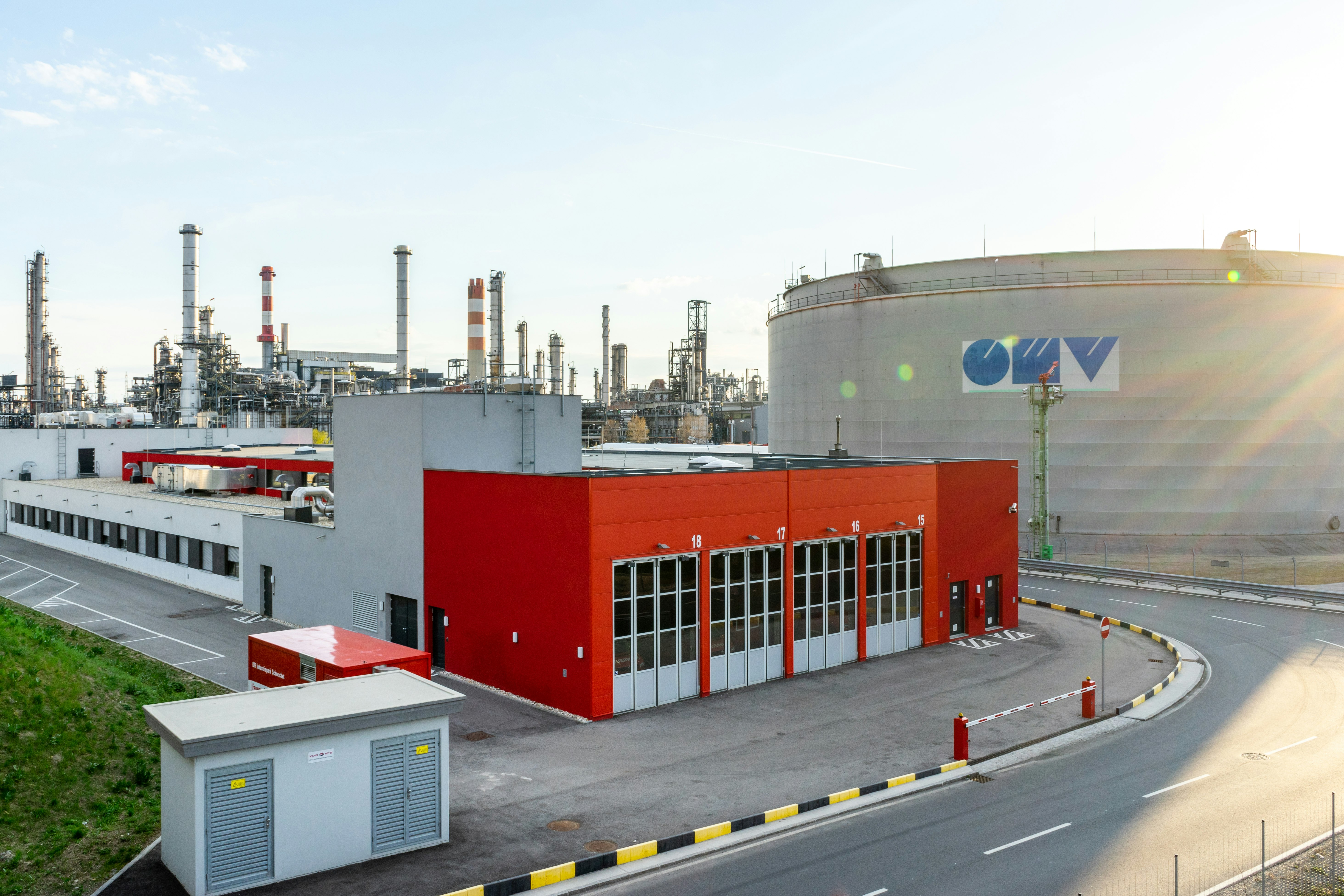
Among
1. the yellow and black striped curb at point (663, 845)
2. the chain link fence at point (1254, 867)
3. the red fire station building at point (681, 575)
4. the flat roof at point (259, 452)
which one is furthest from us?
the flat roof at point (259, 452)

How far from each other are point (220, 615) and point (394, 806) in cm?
2432

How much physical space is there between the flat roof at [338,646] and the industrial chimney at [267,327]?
8111 cm

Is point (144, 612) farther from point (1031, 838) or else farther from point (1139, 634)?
Result: point (1139, 634)

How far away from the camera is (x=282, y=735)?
1229cm

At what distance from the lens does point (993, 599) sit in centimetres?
3100

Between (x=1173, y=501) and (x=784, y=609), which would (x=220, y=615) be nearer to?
(x=784, y=609)

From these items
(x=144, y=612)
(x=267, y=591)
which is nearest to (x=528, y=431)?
(x=267, y=591)

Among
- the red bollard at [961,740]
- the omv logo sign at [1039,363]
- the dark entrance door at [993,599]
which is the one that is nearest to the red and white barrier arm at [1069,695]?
the red bollard at [961,740]

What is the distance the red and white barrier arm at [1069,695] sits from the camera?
2069 cm

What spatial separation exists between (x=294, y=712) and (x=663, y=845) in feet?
19.3

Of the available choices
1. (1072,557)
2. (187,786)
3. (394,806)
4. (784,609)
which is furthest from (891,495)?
(1072,557)

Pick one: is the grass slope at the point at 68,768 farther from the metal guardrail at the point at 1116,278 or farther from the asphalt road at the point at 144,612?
the metal guardrail at the point at 1116,278

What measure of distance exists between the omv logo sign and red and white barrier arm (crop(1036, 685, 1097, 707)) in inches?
1100

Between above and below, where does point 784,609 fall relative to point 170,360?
below
